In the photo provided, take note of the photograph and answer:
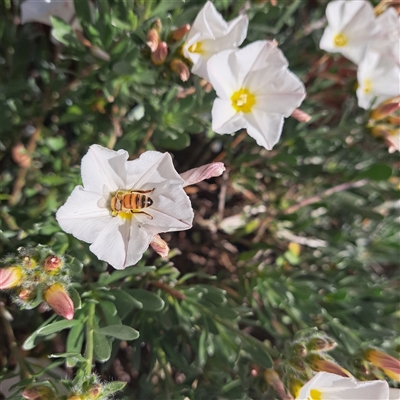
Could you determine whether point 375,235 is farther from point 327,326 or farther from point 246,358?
point 246,358

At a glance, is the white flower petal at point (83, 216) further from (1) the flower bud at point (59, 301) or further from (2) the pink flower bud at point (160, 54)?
(2) the pink flower bud at point (160, 54)

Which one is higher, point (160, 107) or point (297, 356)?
point (160, 107)

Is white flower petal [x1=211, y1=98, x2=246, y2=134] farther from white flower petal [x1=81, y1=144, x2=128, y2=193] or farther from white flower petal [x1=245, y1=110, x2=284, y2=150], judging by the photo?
white flower petal [x1=81, y1=144, x2=128, y2=193]

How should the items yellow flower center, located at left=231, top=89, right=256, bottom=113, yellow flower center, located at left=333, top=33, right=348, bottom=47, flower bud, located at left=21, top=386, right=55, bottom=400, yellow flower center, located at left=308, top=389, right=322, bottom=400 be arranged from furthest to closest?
yellow flower center, located at left=333, top=33, right=348, bottom=47 < yellow flower center, located at left=231, top=89, right=256, bottom=113 < yellow flower center, located at left=308, top=389, right=322, bottom=400 < flower bud, located at left=21, top=386, right=55, bottom=400

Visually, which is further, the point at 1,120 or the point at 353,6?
the point at 353,6

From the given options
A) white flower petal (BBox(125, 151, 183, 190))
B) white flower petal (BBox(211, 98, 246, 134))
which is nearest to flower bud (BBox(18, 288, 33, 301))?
white flower petal (BBox(125, 151, 183, 190))

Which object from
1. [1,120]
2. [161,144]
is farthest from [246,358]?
[1,120]

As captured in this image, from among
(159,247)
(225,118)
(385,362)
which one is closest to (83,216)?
(159,247)

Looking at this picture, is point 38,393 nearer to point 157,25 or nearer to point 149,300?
point 149,300

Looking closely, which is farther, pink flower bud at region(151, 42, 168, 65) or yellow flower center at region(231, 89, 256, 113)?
yellow flower center at region(231, 89, 256, 113)
